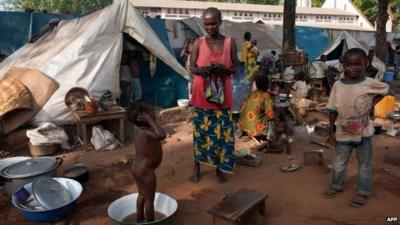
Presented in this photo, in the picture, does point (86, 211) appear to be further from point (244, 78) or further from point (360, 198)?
point (244, 78)

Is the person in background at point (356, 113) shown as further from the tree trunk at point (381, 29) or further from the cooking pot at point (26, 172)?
the tree trunk at point (381, 29)

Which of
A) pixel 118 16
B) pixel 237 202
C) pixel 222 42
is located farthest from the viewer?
pixel 118 16

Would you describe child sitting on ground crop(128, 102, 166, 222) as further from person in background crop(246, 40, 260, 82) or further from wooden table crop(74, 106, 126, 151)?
person in background crop(246, 40, 260, 82)

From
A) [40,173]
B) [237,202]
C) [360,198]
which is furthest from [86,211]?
[360,198]

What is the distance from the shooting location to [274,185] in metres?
3.79

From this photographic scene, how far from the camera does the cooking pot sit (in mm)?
3295

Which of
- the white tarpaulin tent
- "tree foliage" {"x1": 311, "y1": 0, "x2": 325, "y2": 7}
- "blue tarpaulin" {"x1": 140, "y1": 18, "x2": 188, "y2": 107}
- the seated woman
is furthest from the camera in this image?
"tree foliage" {"x1": 311, "y1": 0, "x2": 325, "y2": 7}

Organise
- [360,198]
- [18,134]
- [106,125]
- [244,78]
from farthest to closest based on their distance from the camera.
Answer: [244,78] < [106,125] < [18,134] < [360,198]

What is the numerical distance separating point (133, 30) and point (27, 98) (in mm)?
2142

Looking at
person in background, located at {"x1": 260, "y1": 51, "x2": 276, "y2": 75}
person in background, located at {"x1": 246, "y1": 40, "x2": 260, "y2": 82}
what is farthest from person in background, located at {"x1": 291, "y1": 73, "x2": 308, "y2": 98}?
person in background, located at {"x1": 260, "y1": 51, "x2": 276, "y2": 75}

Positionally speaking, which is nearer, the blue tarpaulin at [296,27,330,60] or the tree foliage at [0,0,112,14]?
the blue tarpaulin at [296,27,330,60]

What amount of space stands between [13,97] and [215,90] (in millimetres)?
3401

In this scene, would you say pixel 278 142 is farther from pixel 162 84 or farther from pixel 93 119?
pixel 162 84

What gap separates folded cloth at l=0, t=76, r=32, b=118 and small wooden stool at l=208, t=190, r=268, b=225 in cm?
380
